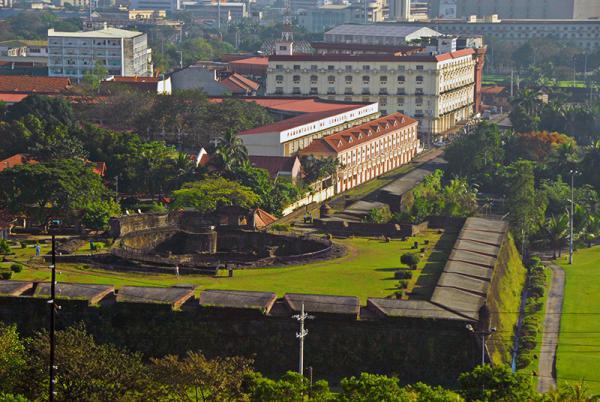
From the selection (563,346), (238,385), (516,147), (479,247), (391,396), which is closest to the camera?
(391,396)

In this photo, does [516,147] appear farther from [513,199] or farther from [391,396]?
[391,396]

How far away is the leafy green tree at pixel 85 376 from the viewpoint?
1839 inches

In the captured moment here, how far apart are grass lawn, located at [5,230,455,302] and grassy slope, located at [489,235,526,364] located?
333 cm

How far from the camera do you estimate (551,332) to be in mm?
62344

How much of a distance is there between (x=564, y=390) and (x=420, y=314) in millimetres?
8455

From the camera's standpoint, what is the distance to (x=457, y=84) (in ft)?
479

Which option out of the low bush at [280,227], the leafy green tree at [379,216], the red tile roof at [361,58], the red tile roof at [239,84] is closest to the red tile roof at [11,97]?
the red tile roof at [239,84]

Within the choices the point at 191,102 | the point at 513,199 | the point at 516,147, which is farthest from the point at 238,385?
the point at 516,147

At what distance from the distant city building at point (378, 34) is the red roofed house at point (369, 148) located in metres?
55.5

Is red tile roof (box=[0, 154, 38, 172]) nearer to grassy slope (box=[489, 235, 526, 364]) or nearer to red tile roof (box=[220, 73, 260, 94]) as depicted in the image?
grassy slope (box=[489, 235, 526, 364])

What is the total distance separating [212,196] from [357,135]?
30.5 m


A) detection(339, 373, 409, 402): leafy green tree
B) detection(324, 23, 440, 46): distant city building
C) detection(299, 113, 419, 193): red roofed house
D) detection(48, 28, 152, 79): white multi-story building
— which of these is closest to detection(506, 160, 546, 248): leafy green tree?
detection(299, 113, 419, 193): red roofed house

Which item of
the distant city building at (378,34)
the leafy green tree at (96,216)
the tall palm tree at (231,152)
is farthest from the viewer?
the distant city building at (378,34)

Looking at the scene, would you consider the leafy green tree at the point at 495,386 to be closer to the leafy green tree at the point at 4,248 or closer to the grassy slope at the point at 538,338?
the grassy slope at the point at 538,338
